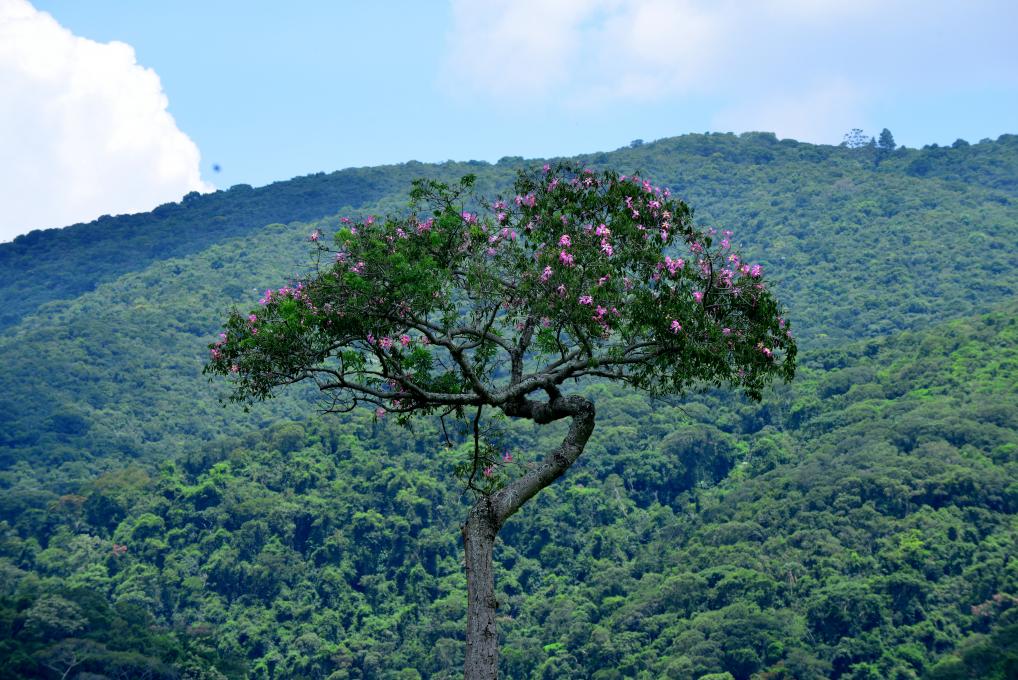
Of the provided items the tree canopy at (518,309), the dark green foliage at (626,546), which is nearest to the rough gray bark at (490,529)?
the tree canopy at (518,309)

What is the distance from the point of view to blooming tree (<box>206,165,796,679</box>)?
930cm

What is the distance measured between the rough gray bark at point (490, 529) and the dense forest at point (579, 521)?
35.4m

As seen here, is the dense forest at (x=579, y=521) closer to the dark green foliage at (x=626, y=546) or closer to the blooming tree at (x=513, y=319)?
the dark green foliage at (x=626, y=546)

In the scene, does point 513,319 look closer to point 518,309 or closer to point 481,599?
point 518,309

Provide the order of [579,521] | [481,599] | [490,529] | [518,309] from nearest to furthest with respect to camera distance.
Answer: [481,599]
[490,529]
[518,309]
[579,521]

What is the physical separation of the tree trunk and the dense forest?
3588 centimetres

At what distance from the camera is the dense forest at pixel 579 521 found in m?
52.7

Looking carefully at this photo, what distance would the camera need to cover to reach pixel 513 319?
10.3m

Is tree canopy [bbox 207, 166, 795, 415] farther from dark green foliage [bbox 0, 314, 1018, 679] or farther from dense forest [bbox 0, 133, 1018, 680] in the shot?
dark green foliage [bbox 0, 314, 1018, 679]

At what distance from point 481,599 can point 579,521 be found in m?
63.9

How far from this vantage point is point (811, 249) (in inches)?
4985

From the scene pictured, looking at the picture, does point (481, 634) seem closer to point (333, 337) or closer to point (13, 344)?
point (333, 337)

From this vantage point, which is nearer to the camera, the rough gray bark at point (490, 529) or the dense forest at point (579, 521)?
the rough gray bark at point (490, 529)

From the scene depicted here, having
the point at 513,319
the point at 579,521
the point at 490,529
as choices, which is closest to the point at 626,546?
the point at 579,521
